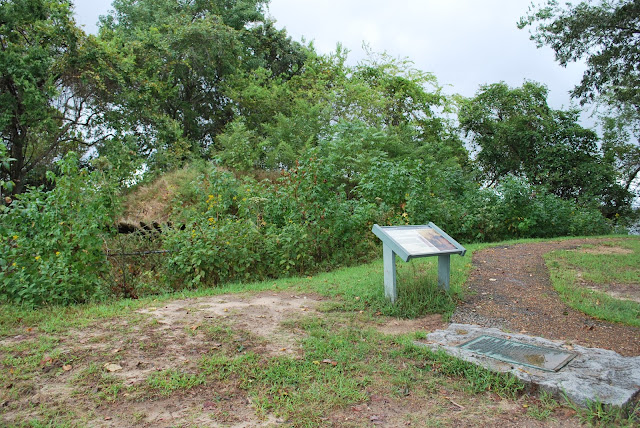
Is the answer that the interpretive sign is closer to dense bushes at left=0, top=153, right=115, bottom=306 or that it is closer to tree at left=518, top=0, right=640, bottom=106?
dense bushes at left=0, top=153, right=115, bottom=306

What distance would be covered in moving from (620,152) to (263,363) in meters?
20.2

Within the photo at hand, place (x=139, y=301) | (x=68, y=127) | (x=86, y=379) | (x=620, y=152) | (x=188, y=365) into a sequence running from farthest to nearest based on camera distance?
(x=620, y=152) < (x=68, y=127) < (x=139, y=301) < (x=188, y=365) < (x=86, y=379)

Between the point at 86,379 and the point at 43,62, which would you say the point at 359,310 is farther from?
the point at 43,62

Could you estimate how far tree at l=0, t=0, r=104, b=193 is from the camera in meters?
12.6

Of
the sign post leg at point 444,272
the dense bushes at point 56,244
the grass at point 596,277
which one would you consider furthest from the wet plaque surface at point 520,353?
the dense bushes at point 56,244

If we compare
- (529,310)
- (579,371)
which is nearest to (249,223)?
(529,310)

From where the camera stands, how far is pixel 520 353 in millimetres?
3842

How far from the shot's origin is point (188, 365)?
3.61 meters

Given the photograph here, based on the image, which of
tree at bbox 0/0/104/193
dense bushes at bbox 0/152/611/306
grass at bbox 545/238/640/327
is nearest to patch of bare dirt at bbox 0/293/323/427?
dense bushes at bbox 0/152/611/306

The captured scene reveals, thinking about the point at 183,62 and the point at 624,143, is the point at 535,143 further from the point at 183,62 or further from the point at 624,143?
the point at 183,62

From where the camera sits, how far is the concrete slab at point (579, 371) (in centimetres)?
306

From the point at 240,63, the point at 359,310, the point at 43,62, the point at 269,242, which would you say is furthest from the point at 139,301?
the point at 240,63

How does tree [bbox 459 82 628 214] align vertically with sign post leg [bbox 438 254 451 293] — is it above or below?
above

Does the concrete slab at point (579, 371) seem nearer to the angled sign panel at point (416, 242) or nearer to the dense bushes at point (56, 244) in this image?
the angled sign panel at point (416, 242)
